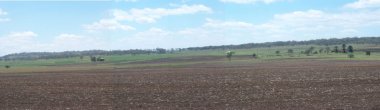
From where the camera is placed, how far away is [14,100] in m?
32.8

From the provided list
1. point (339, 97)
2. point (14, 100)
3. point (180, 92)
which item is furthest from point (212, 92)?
point (14, 100)

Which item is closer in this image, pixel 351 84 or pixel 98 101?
pixel 98 101

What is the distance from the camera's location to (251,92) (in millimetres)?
33844

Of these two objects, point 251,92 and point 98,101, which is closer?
point 98,101

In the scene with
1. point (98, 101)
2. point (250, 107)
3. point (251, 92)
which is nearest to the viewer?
point (250, 107)

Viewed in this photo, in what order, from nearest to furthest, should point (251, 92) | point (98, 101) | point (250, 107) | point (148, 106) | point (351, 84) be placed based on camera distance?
point (250, 107) → point (148, 106) → point (98, 101) → point (251, 92) → point (351, 84)

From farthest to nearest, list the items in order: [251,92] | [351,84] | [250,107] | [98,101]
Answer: [351,84]
[251,92]
[98,101]
[250,107]

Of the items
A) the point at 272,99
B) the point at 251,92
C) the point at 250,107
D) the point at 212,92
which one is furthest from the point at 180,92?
the point at 250,107

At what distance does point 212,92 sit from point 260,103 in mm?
7399

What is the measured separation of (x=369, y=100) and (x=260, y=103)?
5.14m

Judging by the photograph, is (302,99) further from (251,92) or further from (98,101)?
(98,101)

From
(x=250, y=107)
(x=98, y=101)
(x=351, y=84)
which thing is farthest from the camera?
(x=351, y=84)

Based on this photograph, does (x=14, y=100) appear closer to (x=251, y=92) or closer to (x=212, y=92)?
(x=212, y=92)

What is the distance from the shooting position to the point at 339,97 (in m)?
29.4
